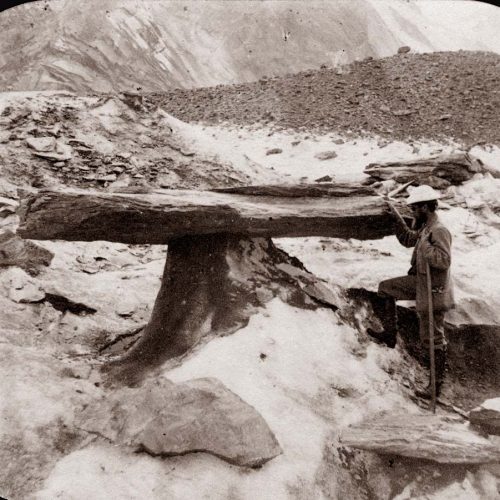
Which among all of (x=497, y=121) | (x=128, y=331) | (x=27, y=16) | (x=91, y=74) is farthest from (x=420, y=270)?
(x=27, y=16)

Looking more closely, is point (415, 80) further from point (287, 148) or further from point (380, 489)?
point (380, 489)

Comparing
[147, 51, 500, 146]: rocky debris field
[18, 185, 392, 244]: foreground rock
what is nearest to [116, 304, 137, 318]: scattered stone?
[18, 185, 392, 244]: foreground rock

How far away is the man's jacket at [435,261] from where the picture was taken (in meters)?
4.32

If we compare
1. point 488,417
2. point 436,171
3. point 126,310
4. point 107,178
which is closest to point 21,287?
point 126,310

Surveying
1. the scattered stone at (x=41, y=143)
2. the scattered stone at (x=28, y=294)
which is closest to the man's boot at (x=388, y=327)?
the scattered stone at (x=28, y=294)

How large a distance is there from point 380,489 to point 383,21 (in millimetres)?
36378

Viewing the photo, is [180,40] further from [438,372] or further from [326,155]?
[438,372]

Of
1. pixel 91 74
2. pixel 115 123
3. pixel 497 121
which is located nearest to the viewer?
pixel 115 123

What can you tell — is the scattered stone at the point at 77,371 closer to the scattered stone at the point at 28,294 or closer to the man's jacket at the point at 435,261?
the scattered stone at the point at 28,294

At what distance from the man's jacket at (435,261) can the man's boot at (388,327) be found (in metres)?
0.70

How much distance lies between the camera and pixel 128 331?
16.5 feet

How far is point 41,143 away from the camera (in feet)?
25.5

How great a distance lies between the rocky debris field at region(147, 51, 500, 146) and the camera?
1340 cm

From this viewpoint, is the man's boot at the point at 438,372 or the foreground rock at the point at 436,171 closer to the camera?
the man's boot at the point at 438,372
